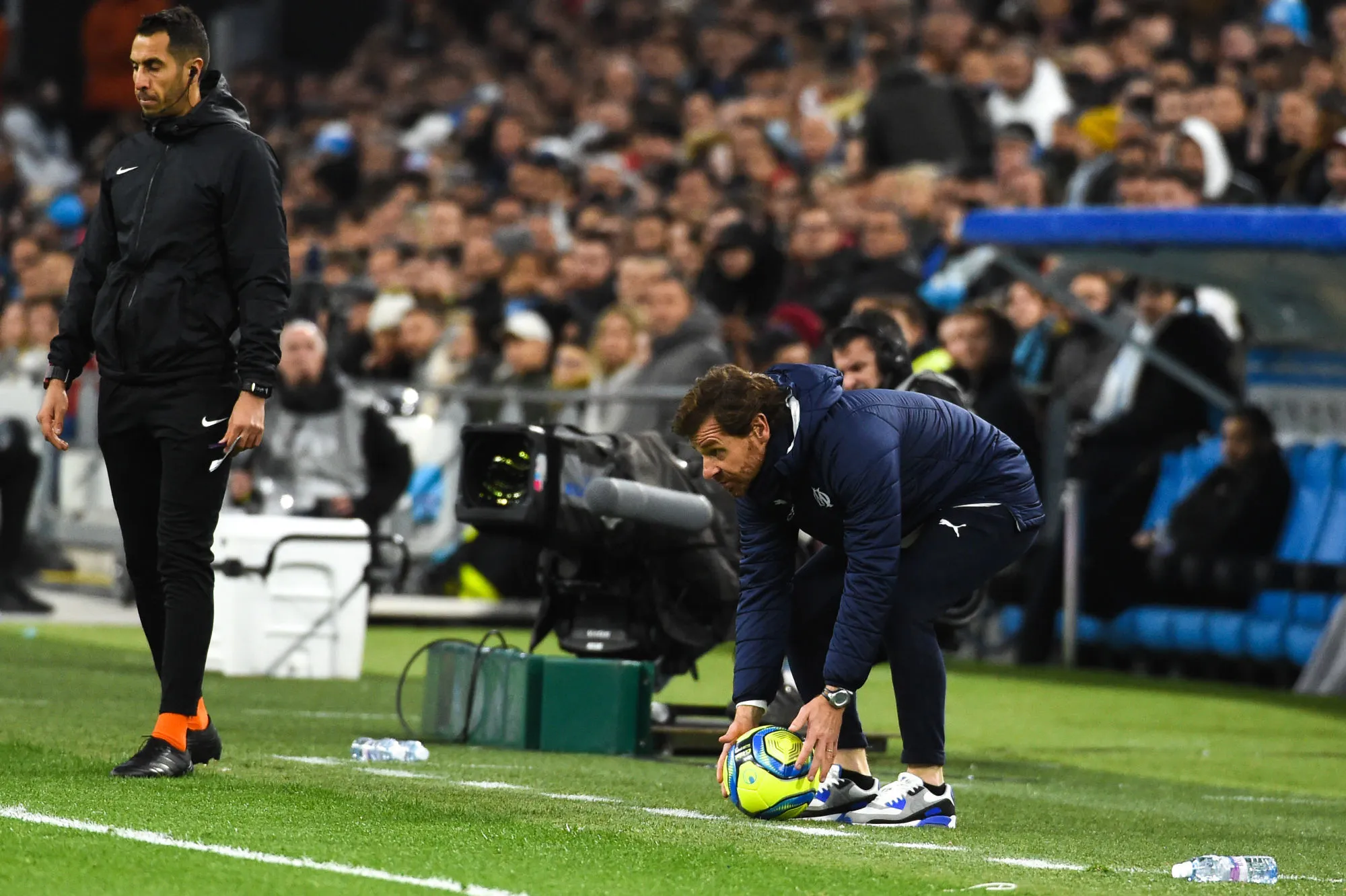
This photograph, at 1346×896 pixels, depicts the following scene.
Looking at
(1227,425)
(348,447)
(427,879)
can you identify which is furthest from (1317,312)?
(427,879)

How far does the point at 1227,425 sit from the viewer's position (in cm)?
1434

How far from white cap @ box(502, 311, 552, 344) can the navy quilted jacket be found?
9.72m

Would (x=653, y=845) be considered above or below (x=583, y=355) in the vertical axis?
below

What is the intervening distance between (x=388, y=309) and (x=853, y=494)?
13.1 m

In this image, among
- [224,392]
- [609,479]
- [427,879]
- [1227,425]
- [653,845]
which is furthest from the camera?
[1227,425]

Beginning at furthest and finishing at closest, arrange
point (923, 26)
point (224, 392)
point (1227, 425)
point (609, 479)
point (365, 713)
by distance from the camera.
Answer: point (923, 26) → point (1227, 425) → point (365, 713) → point (609, 479) → point (224, 392)

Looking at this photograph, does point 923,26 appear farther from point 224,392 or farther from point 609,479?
point 224,392

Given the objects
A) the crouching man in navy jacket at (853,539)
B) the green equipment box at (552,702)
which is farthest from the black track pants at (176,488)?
the green equipment box at (552,702)

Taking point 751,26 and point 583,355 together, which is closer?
point 583,355

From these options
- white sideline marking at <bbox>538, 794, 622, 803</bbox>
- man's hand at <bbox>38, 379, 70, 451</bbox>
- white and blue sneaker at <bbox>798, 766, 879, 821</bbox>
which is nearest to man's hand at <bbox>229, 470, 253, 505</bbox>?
man's hand at <bbox>38, 379, 70, 451</bbox>

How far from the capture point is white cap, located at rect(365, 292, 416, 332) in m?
19.2

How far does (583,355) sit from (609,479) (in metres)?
7.47

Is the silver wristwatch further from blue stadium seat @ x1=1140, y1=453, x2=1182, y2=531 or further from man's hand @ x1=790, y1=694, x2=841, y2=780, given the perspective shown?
blue stadium seat @ x1=1140, y1=453, x2=1182, y2=531

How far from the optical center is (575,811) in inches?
277
